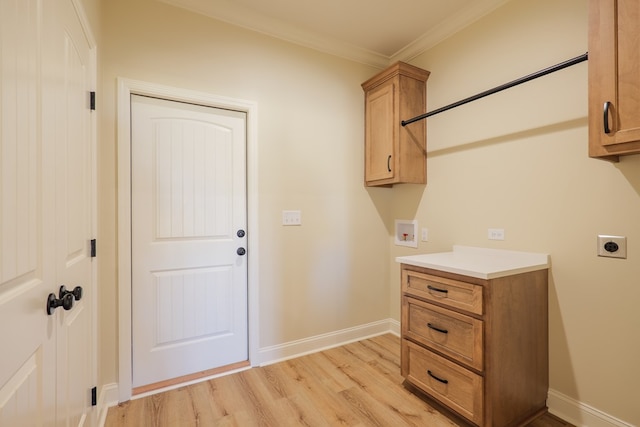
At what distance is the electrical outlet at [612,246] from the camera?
5.08ft

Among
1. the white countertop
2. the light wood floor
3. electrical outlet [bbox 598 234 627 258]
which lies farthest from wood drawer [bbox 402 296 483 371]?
electrical outlet [bbox 598 234 627 258]

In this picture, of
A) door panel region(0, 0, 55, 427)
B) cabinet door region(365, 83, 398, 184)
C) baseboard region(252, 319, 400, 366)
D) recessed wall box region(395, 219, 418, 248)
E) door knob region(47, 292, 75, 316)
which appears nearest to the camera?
door panel region(0, 0, 55, 427)

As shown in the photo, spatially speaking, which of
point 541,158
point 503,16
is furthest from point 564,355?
point 503,16

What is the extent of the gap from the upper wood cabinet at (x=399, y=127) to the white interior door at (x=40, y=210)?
2.10 meters

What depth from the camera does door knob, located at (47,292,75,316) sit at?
961 mm

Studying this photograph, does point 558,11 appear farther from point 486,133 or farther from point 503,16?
point 486,133

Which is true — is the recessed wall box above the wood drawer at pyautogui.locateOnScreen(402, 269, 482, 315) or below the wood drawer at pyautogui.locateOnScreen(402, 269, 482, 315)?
above

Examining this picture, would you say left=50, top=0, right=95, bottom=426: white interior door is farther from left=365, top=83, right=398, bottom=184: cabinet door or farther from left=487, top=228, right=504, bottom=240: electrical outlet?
left=487, top=228, right=504, bottom=240: electrical outlet

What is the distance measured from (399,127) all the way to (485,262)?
4.20ft

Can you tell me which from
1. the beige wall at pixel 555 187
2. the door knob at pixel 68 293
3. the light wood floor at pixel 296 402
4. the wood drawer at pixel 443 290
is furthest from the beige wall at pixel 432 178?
the door knob at pixel 68 293

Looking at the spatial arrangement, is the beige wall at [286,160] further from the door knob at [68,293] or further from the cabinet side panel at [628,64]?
the cabinet side panel at [628,64]

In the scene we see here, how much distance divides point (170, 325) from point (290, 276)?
951 mm

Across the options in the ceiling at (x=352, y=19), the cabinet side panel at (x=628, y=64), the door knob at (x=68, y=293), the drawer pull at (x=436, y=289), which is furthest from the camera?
the ceiling at (x=352, y=19)

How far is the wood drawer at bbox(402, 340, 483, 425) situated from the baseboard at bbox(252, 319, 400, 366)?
0.86 m
